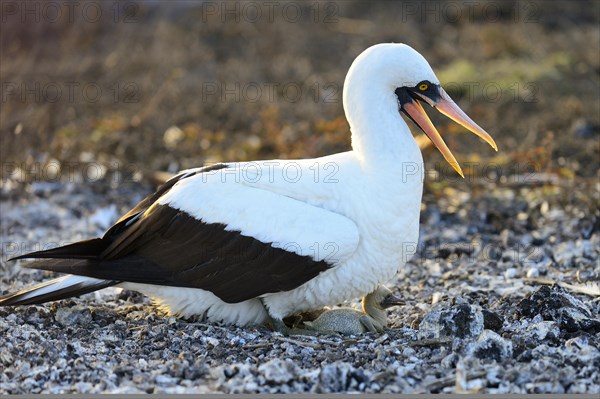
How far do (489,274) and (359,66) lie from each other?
2.45 metres

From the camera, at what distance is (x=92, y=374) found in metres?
5.84

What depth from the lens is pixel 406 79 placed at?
6.81 m

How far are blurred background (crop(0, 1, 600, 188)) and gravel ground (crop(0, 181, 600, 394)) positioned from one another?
2436mm

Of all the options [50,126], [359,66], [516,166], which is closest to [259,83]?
[50,126]

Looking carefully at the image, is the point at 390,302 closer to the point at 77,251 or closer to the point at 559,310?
the point at 559,310

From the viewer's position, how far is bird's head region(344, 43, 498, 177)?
6.75 metres

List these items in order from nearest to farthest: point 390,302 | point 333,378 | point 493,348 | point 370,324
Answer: point 333,378, point 493,348, point 370,324, point 390,302

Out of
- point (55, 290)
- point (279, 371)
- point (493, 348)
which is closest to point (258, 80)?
point (55, 290)

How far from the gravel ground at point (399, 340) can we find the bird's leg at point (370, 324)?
9 cm

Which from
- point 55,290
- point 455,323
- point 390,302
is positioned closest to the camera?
point 455,323

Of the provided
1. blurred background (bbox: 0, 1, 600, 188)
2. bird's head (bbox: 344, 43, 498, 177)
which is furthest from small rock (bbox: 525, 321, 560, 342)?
blurred background (bbox: 0, 1, 600, 188)

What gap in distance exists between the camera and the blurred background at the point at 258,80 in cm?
1142

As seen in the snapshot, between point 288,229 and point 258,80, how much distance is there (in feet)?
27.5

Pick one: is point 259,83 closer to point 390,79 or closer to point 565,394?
point 390,79
